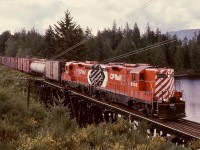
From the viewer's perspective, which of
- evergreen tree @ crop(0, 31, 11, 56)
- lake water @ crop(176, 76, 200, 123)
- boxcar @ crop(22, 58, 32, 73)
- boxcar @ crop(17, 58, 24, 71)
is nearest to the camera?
lake water @ crop(176, 76, 200, 123)

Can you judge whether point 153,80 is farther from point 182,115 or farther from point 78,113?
point 78,113

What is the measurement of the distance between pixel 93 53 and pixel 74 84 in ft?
256

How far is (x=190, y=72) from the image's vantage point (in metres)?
102

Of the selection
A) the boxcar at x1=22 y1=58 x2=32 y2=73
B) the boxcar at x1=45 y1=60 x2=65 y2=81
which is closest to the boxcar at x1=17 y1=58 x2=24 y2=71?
the boxcar at x1=22 y1=58 x2=32 y2=73

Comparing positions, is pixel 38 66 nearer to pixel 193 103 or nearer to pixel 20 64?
pixel 20 64

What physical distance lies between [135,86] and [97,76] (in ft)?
21.0

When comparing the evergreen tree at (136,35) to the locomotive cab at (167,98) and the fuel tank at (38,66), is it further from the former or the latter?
the locomotive cab at (167,98)

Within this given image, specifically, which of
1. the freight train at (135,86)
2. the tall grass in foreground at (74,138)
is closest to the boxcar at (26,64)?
the freight train at (135,86)

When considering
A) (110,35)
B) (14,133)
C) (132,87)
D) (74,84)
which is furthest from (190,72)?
(14,133)

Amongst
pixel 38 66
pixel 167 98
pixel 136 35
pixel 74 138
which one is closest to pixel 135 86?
pixel 167 98

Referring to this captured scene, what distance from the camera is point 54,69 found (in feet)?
117

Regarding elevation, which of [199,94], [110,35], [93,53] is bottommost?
[199,94]

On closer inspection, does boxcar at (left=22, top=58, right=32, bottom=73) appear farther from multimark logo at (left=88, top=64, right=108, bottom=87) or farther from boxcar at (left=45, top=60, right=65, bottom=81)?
multimark logo at (left=88, top=64, right=108, bottom=87)

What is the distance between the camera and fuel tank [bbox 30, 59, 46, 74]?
138 ft
